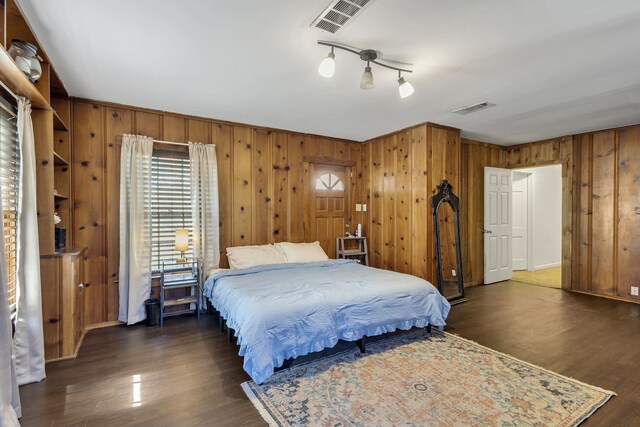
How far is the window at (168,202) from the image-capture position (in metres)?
3.80

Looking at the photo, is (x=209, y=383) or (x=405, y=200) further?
(x=405, y=200)

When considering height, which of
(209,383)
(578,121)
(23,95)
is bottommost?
(209,383)

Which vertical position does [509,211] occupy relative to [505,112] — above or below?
below

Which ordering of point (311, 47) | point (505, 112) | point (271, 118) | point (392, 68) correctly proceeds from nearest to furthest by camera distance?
point (311, 47) → point (392, 68) → point (505, 112) → point (271, 118)

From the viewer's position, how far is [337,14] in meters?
1.92

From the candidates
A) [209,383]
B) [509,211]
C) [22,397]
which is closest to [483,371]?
[209,383]

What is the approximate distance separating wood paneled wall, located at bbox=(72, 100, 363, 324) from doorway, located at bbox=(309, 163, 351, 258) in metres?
0.19

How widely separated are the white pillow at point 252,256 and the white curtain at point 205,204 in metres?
0.25

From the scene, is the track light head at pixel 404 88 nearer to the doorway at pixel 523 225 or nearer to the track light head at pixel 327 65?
the track light head at pixel 327 65

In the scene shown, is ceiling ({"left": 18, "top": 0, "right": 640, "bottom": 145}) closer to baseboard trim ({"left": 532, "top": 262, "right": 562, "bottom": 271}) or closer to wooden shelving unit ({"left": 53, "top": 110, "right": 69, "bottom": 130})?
wooden shelving unit ({"left": 53, "top": 110, "right": 69, "bottom": 130})

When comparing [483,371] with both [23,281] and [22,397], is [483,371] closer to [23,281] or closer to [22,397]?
[22,397]

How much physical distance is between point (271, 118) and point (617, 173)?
17.1 feet

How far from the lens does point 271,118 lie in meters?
4.14

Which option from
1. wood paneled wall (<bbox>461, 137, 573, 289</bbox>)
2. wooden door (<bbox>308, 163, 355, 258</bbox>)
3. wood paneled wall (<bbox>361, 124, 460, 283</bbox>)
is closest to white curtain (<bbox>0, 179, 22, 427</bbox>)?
wooden door (<bbox>308, 163, 355, 258</bbox>)
